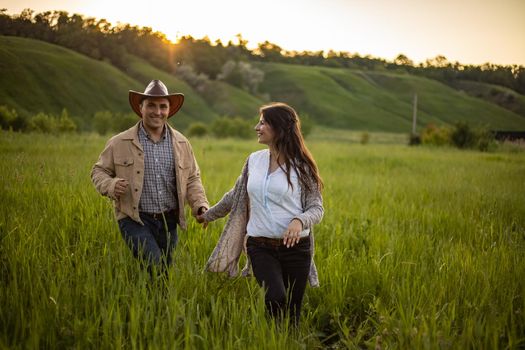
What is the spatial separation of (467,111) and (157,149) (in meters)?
89.5

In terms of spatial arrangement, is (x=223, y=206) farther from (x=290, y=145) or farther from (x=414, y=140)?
(x=414, y=140)

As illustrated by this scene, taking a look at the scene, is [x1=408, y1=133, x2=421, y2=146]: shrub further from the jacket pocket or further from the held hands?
the jacket pocket

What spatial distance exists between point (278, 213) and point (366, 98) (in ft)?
345

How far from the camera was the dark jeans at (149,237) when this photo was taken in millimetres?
3479

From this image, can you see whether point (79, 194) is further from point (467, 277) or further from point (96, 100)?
point (96, 100)

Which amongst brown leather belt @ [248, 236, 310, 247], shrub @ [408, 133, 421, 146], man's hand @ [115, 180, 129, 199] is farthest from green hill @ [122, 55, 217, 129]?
brown leather belt @ [248, 236, 310, 247]

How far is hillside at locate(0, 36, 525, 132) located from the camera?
30.2 m

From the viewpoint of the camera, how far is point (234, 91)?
267 feet

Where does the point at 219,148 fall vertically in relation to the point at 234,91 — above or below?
below

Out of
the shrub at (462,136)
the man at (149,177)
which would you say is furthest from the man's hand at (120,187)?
the shrub at (462,136)

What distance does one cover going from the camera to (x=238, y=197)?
3682mm

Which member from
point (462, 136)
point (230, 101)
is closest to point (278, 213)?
point (462, 136)

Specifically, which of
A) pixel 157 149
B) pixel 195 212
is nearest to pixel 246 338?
pixel 195 212

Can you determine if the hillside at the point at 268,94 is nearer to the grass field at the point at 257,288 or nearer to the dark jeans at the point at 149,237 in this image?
the grass field at the point at 257,288
